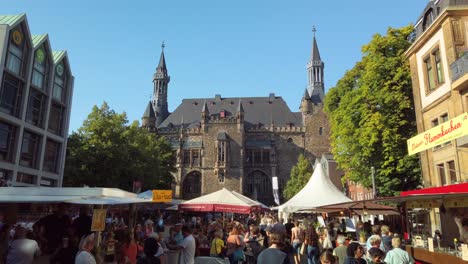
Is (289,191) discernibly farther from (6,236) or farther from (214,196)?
(6,236)

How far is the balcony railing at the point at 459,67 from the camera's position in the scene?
15461mm

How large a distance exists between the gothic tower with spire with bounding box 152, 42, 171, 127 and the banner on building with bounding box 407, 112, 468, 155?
201 ft

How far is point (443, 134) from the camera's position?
1036 centimetres

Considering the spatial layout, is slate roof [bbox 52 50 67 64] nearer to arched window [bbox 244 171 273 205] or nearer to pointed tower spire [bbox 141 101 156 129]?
pointed tower spire [bbox 141 101 156 129]

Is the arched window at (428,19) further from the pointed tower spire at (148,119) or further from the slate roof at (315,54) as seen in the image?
the slate roof at (315,54)

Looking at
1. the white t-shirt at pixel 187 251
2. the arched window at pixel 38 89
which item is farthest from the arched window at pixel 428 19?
the arched window at pixel 38 89

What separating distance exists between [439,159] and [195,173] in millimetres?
45878

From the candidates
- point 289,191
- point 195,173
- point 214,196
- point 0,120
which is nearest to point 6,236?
point 214,196

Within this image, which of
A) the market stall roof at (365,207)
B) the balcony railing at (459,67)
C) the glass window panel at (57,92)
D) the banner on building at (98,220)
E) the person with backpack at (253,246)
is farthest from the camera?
the glass window panel at (57,92)

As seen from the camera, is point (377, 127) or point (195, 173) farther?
point (195, 173)

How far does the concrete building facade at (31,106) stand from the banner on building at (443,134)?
2457 centimetres

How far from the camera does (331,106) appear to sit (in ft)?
92.5

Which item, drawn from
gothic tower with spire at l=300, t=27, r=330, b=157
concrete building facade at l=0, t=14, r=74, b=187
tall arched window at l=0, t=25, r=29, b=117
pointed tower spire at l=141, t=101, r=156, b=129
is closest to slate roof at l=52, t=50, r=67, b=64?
concrete building facade at l=0, t=14, r=74, b=187

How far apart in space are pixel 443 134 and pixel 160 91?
68444 millimetres
